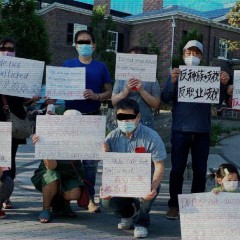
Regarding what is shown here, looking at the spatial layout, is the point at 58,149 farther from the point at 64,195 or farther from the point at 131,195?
the point at 131,195

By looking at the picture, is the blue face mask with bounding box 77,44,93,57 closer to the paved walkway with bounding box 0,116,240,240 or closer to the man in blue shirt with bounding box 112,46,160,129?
the man in blue shirt with bounding box 112,46,160,129

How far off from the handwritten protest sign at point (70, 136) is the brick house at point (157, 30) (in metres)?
18.9

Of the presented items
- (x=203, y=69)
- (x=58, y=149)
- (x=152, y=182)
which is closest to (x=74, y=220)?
(x=58, y=149)

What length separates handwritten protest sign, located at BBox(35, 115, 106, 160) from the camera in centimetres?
436

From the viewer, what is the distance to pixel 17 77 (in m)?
4.72

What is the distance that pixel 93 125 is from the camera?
438cm

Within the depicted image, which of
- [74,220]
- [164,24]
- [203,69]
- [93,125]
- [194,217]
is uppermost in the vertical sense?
[164,24]

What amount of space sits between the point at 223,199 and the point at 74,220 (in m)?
1.70

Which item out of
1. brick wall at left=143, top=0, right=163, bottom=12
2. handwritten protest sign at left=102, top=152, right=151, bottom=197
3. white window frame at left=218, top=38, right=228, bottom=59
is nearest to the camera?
handwritten protest sign at left=102, top=152, right=151, bottom=197

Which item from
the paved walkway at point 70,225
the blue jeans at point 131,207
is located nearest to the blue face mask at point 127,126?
the blue jeans at point 131,207

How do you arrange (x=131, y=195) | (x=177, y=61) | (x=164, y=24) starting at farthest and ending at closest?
1. (x=164, y=24)
2. (x=177, y=61)
3. (x=131, y=195)

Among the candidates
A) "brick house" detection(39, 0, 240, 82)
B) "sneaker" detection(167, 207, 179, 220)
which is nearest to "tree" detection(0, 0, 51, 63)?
"brick house" detection(39, 0, 240, 82)

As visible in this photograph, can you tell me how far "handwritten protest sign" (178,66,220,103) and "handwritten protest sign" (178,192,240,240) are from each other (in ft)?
4.13

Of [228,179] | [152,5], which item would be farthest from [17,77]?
[152,5]
